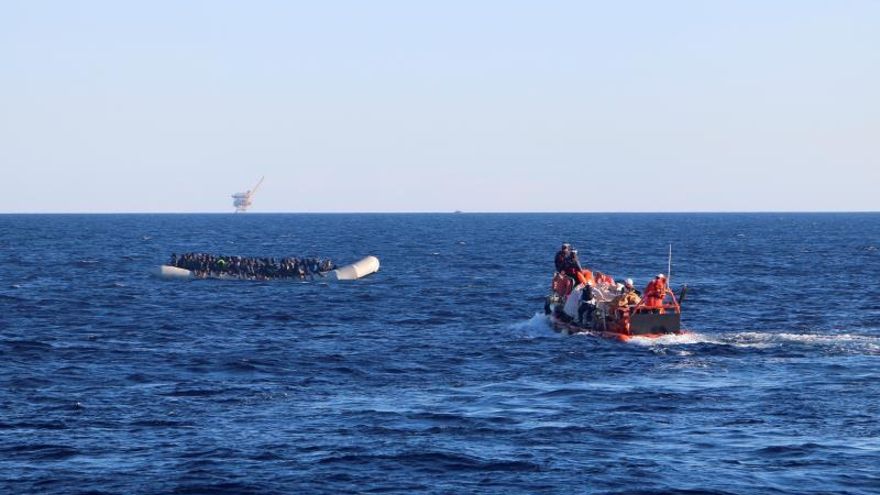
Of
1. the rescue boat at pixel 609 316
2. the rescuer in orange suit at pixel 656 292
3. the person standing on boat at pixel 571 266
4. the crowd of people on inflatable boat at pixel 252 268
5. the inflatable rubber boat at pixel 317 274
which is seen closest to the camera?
the rescuer in orange suit at pixel 656 292

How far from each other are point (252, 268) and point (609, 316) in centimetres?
4459

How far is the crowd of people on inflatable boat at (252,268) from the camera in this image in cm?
9131

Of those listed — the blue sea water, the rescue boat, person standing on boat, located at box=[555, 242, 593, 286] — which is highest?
person standing on boat, located at box=[555, 242, 593, 286]

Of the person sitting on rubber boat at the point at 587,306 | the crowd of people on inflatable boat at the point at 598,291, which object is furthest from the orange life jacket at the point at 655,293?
the person sitting on rubber boat at the point at 587,306

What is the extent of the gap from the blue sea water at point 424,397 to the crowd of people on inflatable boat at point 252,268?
1486 centimetres

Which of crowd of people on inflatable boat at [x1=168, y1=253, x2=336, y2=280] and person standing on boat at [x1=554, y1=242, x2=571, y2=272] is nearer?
person standing on boat at [x1=554, y1=242, x2=571, y2=272]

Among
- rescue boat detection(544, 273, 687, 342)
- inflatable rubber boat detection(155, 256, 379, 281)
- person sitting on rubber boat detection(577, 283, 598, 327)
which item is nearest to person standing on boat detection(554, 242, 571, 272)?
rescue boat detection(544, 273, 687, 342)

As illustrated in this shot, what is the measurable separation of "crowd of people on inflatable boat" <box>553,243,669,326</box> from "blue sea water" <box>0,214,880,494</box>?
1.74m

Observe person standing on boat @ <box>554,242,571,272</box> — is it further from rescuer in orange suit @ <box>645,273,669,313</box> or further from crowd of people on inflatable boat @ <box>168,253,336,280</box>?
crowd of people on inflatable boat @ <box>168,253,336,280</box>

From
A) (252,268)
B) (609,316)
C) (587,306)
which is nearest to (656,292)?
(609,316)

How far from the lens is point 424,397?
3891 cm

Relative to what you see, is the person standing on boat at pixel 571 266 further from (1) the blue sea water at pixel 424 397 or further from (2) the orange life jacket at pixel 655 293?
(2) the orange life jacket at pixel 655 293

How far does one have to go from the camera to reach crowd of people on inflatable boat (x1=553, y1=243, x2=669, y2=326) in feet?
170

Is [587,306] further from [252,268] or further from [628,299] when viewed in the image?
[252,268]
